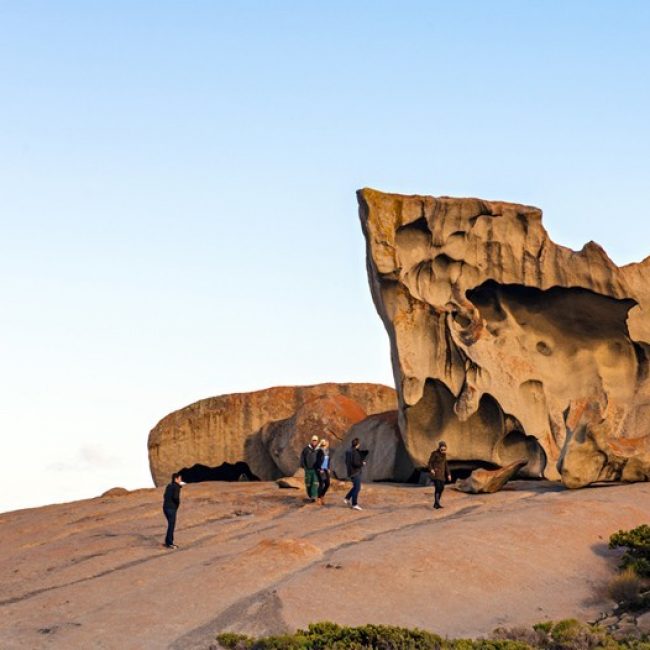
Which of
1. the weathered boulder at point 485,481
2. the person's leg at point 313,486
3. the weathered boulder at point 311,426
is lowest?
the weathered boulder at point 485,481

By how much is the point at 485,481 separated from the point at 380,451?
29.8 ft

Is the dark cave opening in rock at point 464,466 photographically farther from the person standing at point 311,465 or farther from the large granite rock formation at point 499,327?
the person standing at point 311,465

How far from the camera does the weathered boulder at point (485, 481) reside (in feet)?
115

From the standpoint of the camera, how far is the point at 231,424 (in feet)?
176

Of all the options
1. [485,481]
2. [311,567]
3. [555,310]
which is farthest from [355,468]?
[555,310]

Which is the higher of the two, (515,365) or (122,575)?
(515,365)

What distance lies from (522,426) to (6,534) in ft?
51.6

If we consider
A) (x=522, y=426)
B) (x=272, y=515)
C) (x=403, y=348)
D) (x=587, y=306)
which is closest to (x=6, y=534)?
(x=272, y=515)

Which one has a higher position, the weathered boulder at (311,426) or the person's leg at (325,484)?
the weathered boulder at (311,426)

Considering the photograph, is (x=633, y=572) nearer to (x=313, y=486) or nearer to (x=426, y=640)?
(x=426, y=640)

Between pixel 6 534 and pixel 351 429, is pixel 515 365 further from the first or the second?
pixel 6 534

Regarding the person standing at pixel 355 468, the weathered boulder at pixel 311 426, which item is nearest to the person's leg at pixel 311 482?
the person standing at pixel 355 468

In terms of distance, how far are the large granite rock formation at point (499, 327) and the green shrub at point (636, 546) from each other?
12.0 m

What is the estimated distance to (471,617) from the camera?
Result: 23.6 metres
